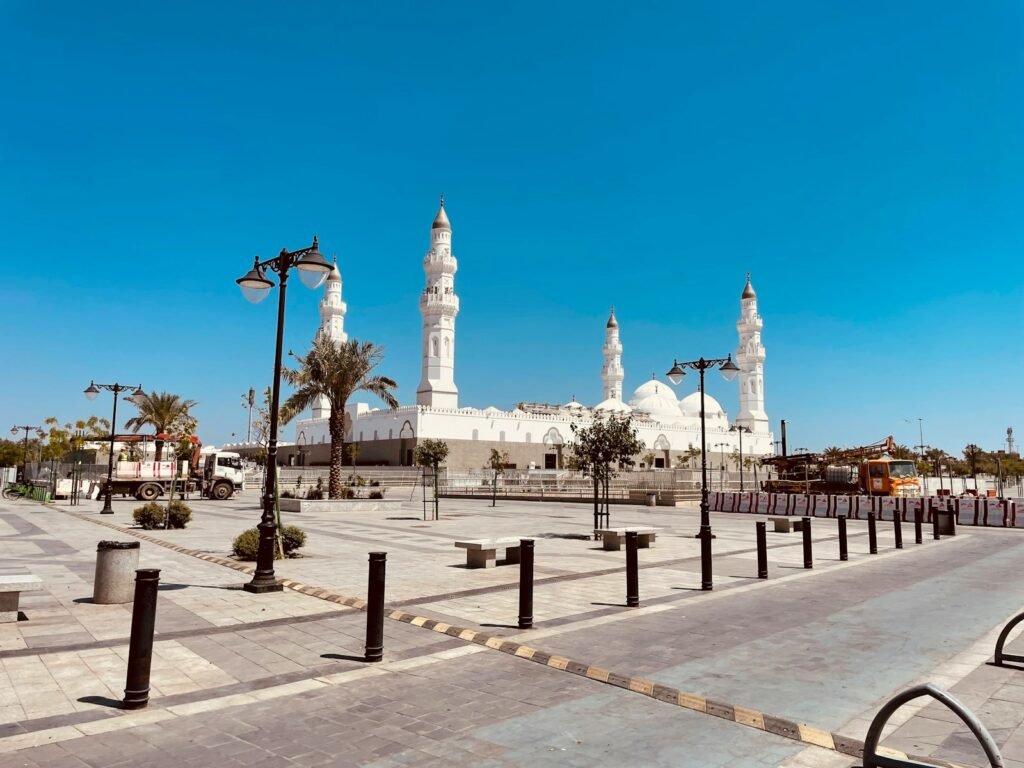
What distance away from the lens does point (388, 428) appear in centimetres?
7200

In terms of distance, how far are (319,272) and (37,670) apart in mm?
5938

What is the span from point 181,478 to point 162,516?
56.7 ft

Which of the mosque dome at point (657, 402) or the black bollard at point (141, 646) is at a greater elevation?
the mosque dome at point (657, 402)

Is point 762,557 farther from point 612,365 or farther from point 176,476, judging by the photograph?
point 612,365

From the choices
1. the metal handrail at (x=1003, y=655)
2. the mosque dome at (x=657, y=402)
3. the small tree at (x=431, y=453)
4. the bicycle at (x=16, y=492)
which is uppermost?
the mosque dome at (x=657, y=402)

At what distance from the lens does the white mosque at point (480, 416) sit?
221ft

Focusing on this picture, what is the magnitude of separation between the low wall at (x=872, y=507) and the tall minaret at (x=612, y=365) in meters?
59.0

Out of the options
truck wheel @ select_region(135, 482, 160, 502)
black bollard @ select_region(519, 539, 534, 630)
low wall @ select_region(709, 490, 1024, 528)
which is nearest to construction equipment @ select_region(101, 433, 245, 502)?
truck wheel @ select_region(135, 482, 160, 502)

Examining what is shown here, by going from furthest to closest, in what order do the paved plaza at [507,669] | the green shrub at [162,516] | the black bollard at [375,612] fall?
the green shrub at [162,516] → the black bollard at [375,612] → the paved plaza at [507,669]

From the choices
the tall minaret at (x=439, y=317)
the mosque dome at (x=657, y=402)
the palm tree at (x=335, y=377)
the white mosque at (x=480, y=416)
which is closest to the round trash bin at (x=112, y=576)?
the palm tree at (x=335, y=377)

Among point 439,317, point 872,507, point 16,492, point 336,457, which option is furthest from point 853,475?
point 16,492

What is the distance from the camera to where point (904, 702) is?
3.37 m

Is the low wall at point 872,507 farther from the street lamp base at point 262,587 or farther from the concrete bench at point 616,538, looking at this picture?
the street lamp base at point 262,587

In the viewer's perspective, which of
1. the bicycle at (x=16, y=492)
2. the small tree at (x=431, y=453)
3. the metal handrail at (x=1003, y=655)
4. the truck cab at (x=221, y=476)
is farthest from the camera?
the small tree at (x=431, y=453)
